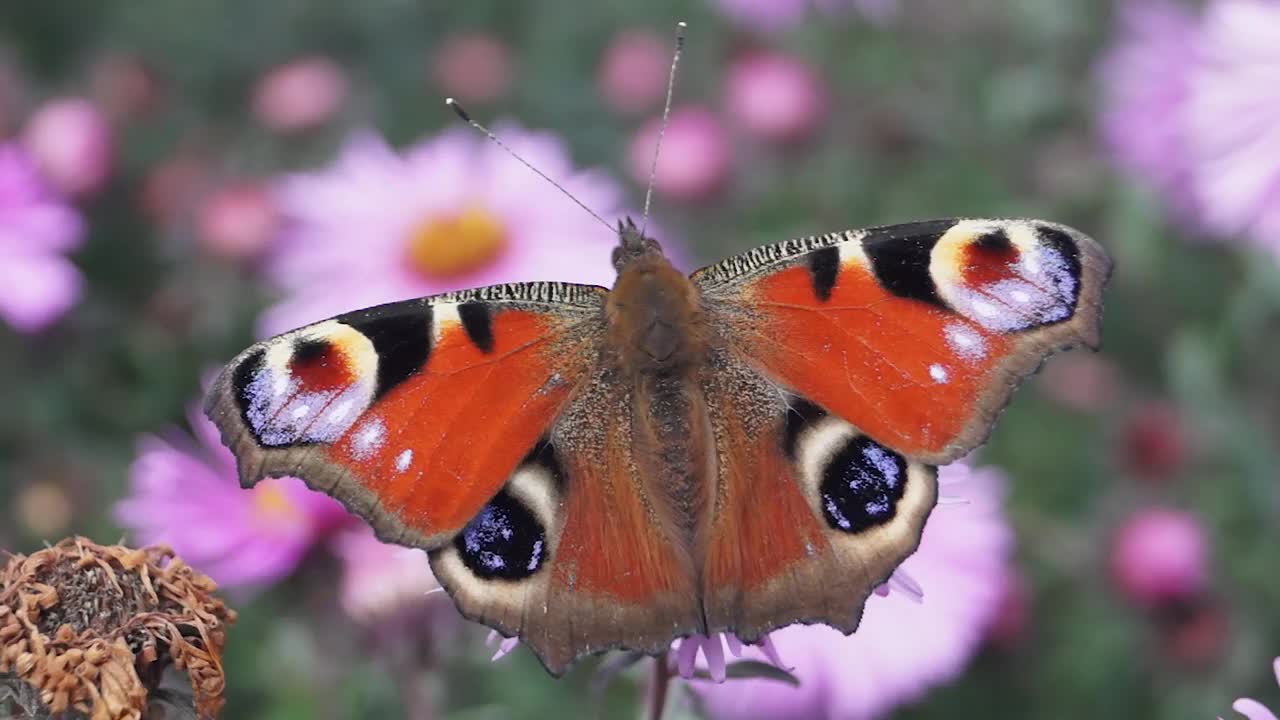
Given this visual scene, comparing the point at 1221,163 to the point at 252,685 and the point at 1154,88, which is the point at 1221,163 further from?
the point at 252,685

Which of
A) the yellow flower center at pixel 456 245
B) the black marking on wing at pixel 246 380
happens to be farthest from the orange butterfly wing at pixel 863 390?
the yellow flower center at pixel 456 245

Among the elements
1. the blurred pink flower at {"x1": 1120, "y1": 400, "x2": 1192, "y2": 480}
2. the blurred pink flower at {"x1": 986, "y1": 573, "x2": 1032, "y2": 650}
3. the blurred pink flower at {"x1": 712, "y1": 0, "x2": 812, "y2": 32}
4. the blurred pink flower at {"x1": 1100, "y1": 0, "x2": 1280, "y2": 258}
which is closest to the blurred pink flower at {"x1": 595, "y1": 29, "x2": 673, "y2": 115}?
the blurred pink flower at {"x1": 712, "y1": 0, "x2": 812, "y2": 32}

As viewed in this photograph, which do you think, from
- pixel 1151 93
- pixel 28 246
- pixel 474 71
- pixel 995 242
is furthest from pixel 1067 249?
pixel 474 71

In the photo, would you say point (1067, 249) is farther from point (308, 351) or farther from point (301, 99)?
point (301, 99)

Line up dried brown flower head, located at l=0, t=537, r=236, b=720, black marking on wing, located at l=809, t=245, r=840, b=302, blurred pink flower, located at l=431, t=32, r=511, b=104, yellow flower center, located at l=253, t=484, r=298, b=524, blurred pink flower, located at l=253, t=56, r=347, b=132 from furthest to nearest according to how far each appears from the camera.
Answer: blurred pink flower, located at l=431, t=32, r=511, b=104 < blurred pink flower, located at l=253, t=56, r=347, b=132 < yellow flower center, located at l=253, t=484, r=298, b=524 < black marking on wing, located at l=809, t=245, r=840, b=302 < dried brown flower head, located at l=0, t=537, r=236, b=720

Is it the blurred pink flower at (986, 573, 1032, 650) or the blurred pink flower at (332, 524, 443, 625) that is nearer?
the blurred pink flower at (332, 524, 443, 625)

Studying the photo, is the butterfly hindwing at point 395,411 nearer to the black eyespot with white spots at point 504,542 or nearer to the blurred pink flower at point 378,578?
the black eyespot with white spots at point 504,542

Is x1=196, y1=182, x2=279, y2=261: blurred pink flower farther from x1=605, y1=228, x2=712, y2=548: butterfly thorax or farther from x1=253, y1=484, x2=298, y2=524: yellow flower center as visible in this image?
x1=605, y1=228, x2=712, y2=548: butterfly thorax
